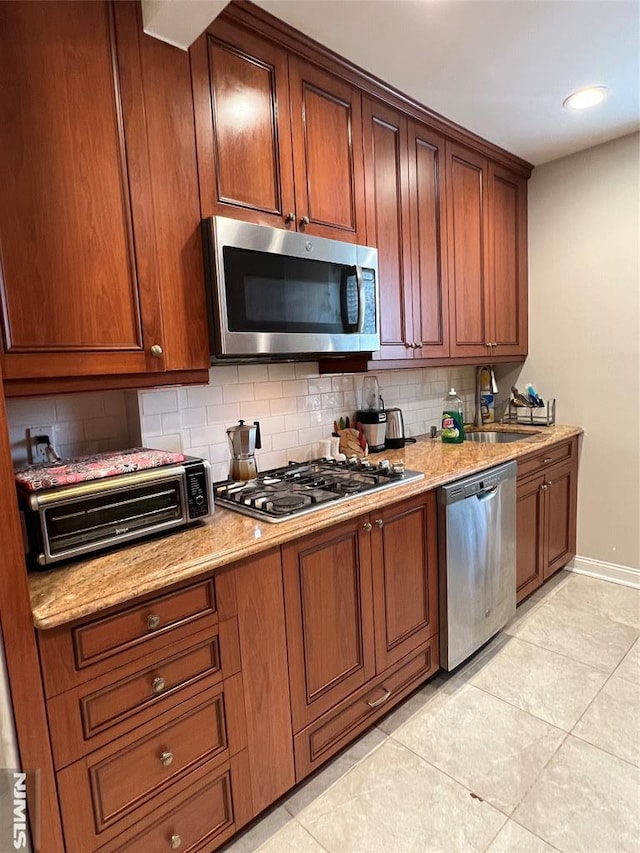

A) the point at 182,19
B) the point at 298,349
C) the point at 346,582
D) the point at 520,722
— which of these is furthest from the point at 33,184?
the point at 520,722

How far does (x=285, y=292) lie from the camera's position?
65.4 inches

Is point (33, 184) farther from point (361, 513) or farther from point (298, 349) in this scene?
point (361, 513)

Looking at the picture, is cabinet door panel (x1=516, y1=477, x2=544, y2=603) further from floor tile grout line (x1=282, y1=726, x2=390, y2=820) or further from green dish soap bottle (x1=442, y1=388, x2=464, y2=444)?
floor tile grout line (x1=282, y1=726, x2=390, y2=820)

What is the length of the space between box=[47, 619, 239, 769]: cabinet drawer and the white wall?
8.43 ft

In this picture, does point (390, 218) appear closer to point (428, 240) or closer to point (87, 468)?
point (428, 240)

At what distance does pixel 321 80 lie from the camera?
5.90ft

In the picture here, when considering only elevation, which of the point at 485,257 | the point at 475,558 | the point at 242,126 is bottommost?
the point at 475,558

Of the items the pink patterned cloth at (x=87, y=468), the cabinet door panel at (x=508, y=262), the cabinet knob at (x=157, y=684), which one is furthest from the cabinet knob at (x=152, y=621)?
the cabinet door panel at (x=508, y=262)

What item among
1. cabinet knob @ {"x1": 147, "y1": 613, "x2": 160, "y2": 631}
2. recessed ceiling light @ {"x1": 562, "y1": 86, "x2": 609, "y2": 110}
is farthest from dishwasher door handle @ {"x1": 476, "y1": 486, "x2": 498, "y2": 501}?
recessed ceiling light @ {"x1": 562, "y1": 86, "x2": 609, "y2": 110}

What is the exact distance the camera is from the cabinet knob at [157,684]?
1.15 metres

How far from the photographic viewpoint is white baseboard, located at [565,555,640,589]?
2.83 meters

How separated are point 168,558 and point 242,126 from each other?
4.54ft

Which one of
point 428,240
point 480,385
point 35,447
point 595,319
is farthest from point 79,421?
point 595,319

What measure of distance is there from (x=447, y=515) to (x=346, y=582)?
56cm
